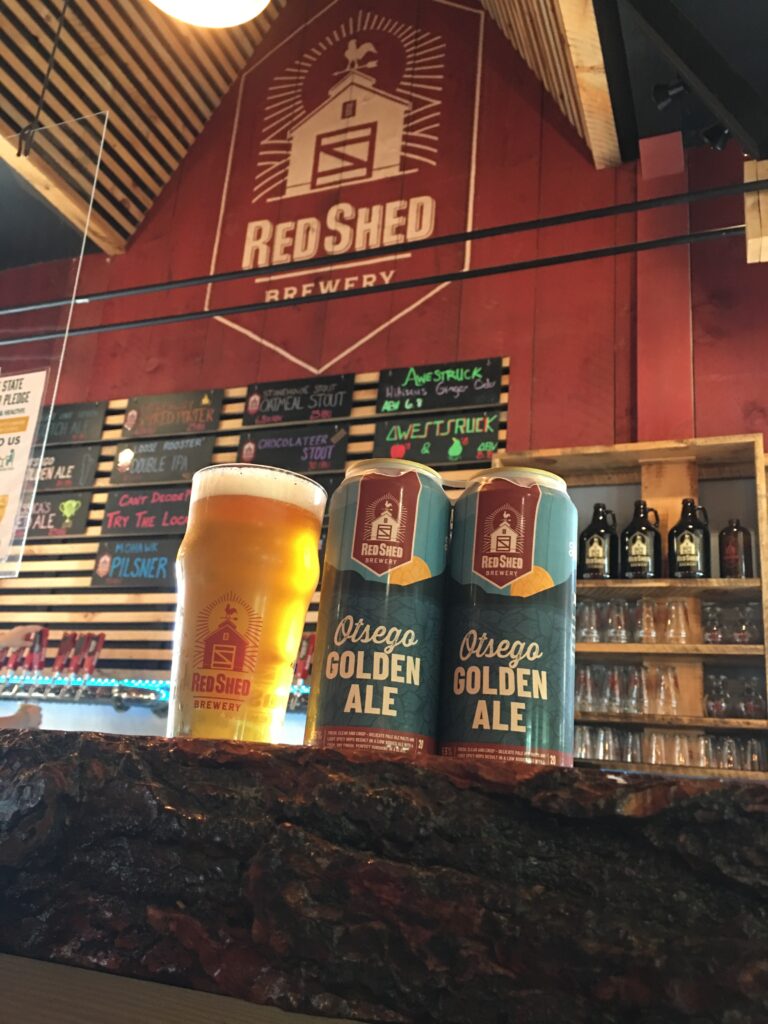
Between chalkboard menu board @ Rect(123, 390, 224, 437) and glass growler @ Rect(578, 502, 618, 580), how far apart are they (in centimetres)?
251

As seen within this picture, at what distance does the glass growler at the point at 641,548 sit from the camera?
154 inches

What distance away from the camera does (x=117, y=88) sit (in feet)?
19.8

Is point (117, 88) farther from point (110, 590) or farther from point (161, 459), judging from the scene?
point (110, 590)

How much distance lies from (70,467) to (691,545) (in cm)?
389

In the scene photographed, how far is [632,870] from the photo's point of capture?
1.62 ft

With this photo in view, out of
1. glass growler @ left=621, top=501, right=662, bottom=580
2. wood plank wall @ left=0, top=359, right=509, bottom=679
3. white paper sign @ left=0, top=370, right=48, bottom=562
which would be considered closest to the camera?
white paper sign @ left=0, top=370, right=48, bottom=562

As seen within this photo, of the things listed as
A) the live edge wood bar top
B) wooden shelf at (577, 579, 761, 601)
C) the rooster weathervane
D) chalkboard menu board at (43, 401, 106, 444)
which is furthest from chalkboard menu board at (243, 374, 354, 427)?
the live edge wood bar top

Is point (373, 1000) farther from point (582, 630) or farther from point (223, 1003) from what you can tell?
point (582, 630)

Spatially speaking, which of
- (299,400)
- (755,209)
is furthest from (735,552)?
(299,400)

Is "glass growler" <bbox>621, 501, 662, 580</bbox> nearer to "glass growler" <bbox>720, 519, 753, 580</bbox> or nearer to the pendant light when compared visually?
"glass growler" <bbox>720, 519, 753, 580</bbox>

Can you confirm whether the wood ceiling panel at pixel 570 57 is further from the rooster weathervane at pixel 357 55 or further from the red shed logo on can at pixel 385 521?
the red shed logo on can at pixel 385 521

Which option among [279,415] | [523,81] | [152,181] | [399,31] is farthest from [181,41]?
[279,415]

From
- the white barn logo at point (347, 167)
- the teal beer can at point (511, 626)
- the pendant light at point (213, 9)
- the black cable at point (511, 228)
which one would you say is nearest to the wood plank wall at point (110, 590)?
the white barn logo at point (347, 167)

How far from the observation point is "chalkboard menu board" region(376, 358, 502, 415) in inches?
195
